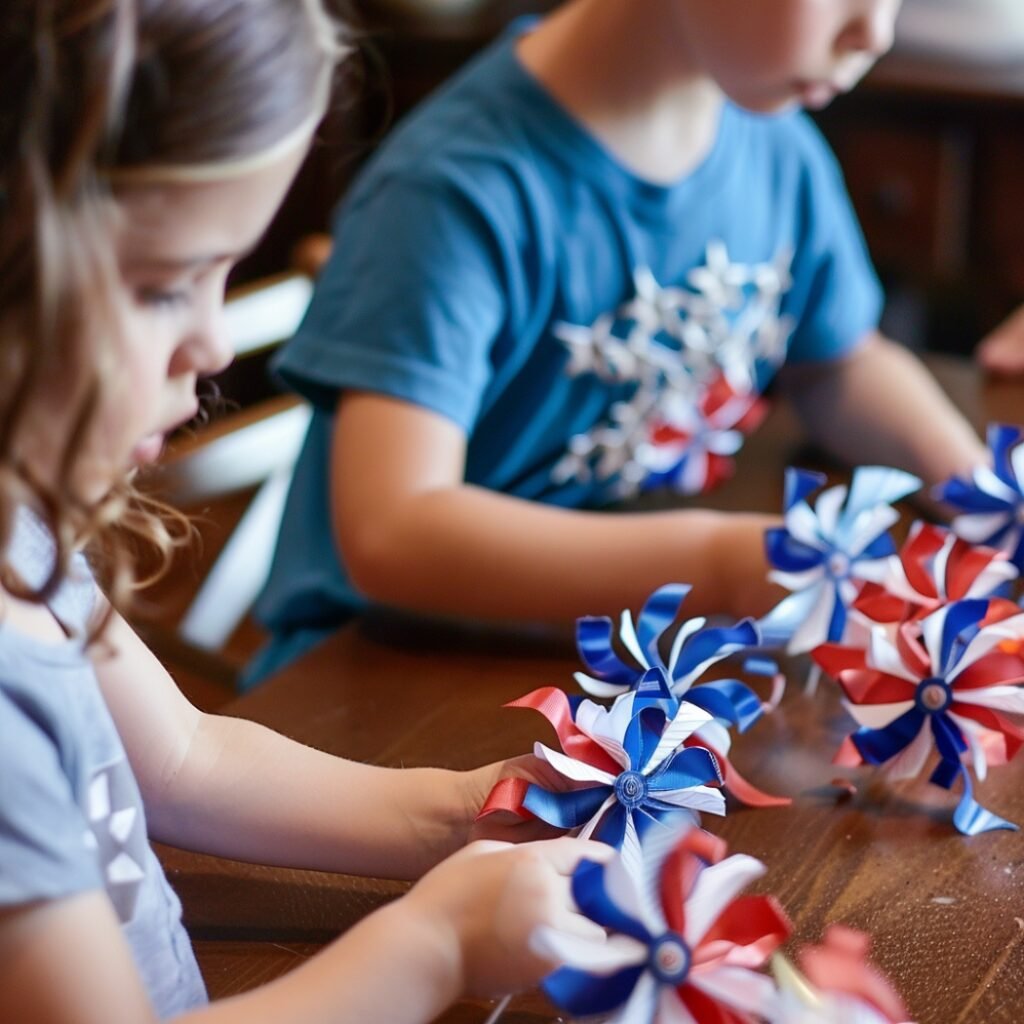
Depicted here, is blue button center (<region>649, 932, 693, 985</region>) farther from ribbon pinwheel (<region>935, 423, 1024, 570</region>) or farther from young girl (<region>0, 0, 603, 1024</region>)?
ribbon pinwheel (<region>935, 423, 1024, 570</region>)

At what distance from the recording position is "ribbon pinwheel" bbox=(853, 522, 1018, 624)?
704 mm

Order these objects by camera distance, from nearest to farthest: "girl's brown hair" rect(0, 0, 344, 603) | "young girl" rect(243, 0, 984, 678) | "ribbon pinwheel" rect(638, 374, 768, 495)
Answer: "girl's brown hair" rect(0, 0, 344, 603)
"young girl" rect(243, 0, 984, 678)
"ribbon pinwheel" rect(638, 374, 768, 495)

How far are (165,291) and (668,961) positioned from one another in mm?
263

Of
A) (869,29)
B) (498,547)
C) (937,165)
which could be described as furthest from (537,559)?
(937,165)

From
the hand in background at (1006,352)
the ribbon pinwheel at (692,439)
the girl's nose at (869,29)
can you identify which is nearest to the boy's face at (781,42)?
the girl's nose at (869,29)

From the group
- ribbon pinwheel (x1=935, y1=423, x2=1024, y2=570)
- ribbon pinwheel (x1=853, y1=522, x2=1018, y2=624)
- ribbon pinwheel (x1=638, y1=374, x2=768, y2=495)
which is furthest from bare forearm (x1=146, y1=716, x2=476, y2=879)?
ribbon pinwheel (x1=638, y1=374, x2=768, y2=495)

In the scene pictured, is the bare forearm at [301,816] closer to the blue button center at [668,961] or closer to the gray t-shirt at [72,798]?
the gray t-shirt at [72,798]

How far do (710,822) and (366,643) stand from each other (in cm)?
26

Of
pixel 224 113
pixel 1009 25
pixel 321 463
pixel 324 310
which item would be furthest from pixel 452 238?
pixel 1009 25

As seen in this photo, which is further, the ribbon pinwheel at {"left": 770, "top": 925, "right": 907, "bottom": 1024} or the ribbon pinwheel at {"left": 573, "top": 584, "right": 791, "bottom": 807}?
the ribbon pinwheel at {"left": 573, "top": 584, "right": 791, "bottom": 807}

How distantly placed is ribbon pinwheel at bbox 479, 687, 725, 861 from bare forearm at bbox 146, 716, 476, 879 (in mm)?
30

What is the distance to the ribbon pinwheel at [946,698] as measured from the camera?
0.66 meters

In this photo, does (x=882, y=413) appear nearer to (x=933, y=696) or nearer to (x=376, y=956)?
(x=933, y=696)

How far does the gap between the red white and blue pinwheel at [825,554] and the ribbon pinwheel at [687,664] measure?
0.07 m
